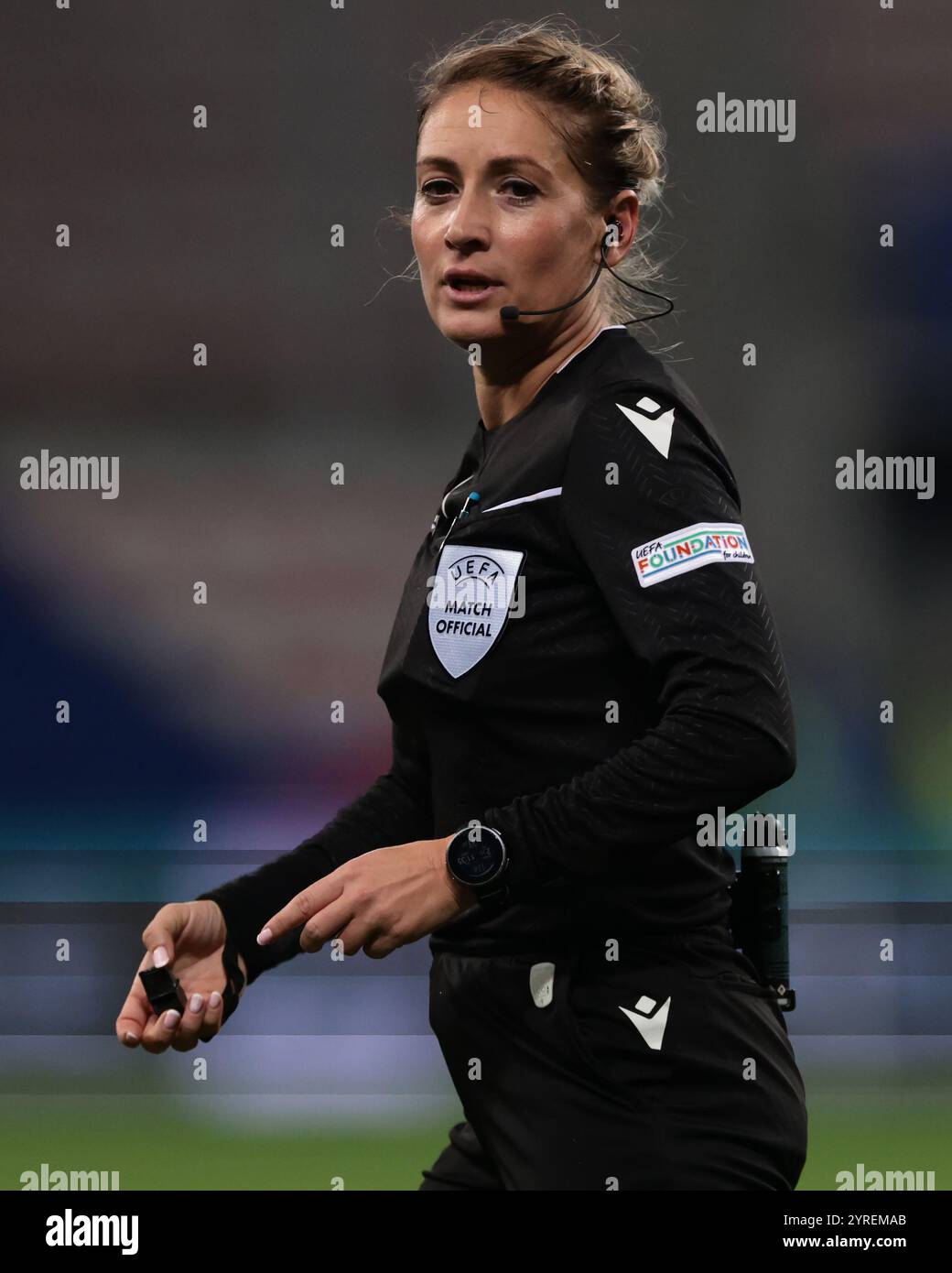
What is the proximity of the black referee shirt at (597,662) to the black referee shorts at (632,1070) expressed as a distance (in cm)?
4

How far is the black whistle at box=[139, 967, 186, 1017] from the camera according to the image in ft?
4.38

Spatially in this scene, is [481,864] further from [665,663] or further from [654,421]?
[654,421]

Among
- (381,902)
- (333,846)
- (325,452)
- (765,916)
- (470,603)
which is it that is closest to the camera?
(381,902)

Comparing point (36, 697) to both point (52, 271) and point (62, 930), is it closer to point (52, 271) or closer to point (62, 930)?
point (62, 930)

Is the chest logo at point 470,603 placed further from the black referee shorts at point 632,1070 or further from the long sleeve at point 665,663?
the black referee shorts at point 632,1070

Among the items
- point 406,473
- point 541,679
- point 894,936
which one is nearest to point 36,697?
point 406,473

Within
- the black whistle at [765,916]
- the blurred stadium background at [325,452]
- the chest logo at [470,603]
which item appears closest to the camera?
the chest logo at [470,603]

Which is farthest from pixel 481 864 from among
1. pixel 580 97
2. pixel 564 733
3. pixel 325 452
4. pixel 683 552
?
pixel 325 452

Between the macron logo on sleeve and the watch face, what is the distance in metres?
0.36

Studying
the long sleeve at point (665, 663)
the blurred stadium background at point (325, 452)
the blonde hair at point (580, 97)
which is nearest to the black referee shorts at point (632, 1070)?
the long sleeve at point (665, 663)

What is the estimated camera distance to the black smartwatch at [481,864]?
3.88 feet

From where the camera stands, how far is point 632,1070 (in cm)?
126

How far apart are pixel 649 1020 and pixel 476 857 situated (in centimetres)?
23

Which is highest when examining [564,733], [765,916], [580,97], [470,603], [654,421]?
[580,97]
